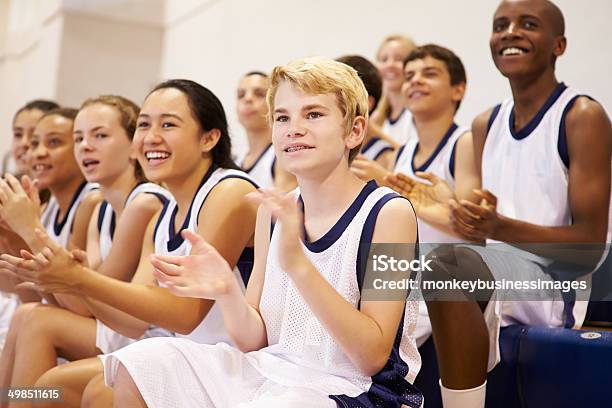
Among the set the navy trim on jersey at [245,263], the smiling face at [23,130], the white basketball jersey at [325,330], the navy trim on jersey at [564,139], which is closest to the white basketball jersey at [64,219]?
the smiling face at [23,130]

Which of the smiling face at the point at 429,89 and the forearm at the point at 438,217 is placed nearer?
the forearm at the point at 438,217

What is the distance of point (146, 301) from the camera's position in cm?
209

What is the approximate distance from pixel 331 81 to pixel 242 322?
1.83 ft

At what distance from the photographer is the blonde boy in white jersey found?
210 centimetres

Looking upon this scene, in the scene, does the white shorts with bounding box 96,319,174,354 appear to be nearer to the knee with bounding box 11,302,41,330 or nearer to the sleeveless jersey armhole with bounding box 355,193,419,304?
the knee with bounding box 11,302,41,330

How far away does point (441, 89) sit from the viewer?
3176mm

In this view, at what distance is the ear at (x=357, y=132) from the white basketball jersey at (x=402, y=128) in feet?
7.15

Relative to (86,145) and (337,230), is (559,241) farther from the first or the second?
(86,145)

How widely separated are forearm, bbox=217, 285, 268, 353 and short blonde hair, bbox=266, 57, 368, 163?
17.3 inches

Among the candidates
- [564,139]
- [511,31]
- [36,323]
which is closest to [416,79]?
[511,31]

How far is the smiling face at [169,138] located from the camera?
2.37 m

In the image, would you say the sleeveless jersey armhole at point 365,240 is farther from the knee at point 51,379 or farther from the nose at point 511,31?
the nose at point 511,31

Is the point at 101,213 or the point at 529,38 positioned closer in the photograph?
the point at 529,38

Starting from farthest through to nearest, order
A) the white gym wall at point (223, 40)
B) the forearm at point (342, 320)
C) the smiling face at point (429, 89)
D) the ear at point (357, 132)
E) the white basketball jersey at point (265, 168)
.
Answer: the white basketball jersey at point (265, 168) < the white gym wall at point (223, 40) < the smiling face at point (429, 89) < the ear at point (357, 132) < the forearm at point (342, 320)
